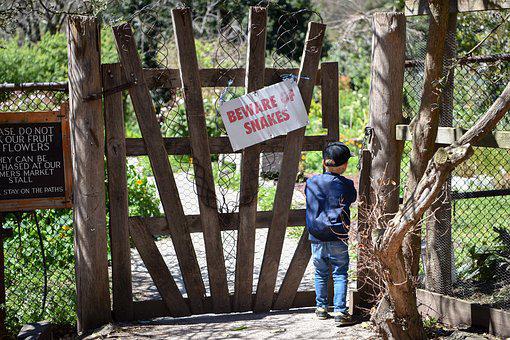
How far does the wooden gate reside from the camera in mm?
5289

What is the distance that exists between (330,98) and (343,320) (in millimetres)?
1746

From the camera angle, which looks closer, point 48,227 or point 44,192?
point 44,192

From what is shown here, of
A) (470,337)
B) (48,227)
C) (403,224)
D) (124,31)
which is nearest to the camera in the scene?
(403,224)

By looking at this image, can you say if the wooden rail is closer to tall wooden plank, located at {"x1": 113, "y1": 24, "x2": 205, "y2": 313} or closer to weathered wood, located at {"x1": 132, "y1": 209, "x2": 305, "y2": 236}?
tall wooden plank, located at {"x1": 113, "y1": 24, "x2": 205, "y2": 313}

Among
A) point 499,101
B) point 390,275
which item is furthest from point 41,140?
point 499,101

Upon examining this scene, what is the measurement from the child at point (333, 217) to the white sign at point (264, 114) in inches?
16.9

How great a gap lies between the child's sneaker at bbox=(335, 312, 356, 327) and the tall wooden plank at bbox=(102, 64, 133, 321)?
158 centimetres

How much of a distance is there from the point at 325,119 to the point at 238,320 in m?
1.73

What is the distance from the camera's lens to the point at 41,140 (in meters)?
5.24

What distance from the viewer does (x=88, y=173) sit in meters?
5.20

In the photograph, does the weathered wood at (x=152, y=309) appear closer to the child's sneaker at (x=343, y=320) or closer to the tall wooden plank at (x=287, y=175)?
the tall wooden plank at (x=287, y=175)

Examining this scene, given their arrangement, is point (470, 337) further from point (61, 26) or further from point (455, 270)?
point (61, 26)

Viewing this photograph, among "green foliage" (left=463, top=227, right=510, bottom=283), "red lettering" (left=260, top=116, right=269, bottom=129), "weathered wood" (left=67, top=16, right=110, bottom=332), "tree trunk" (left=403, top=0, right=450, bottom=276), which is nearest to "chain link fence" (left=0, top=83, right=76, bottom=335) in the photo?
"weathered wood" (left=67, top=16, right=110, bottom=332)

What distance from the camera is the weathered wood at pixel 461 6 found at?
4.71 m
